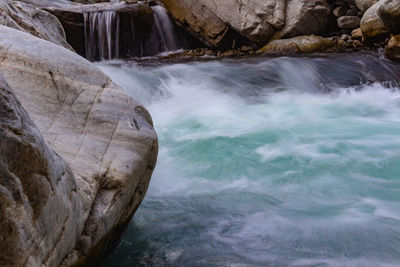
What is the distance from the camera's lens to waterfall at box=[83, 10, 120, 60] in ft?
44.3

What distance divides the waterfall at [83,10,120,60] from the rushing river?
3.27 m

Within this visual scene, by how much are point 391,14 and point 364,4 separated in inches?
75.4

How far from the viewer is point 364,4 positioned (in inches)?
491

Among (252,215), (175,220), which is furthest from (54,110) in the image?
(252,215)

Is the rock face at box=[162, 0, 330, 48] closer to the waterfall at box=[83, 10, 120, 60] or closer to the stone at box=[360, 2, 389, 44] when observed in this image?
the stone at box=[360, 2, 389, 44]

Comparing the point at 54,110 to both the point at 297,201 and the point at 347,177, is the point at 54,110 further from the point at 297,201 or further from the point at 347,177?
the point at 347,177

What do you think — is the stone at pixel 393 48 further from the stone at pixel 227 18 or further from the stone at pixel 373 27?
the stone at pixel 227 18

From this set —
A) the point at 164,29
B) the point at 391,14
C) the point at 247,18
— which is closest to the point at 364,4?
the point at 391,14

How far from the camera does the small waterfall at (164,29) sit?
48.8 feet

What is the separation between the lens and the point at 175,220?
4.02 m

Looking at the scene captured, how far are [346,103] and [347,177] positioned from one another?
441 cm

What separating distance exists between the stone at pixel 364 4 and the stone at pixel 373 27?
59 centimetres

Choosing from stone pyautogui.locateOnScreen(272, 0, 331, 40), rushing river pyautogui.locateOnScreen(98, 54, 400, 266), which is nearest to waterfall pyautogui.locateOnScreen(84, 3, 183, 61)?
rushing river pyautogui.locateOnScreen(98, 54, 400, 266)

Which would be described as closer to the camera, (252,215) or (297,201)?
(252,215)
